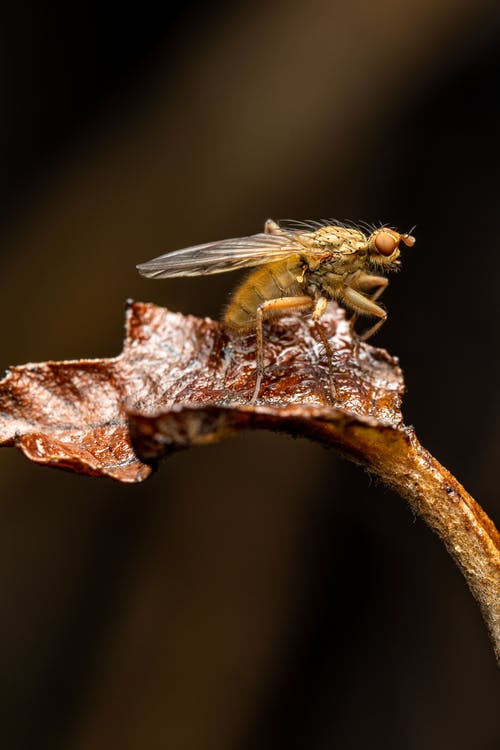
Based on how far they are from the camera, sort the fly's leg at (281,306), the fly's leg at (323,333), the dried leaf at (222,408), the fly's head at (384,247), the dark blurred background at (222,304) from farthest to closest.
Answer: the dark blurred background at (222,304), the fly's head at (384,247), the fly's leg at (281,306), the fly's leg at (323,333), the dried leaf at (222,408)

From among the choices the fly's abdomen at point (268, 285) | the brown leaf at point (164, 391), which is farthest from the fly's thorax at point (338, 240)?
the brown leaf at point (164, 391)

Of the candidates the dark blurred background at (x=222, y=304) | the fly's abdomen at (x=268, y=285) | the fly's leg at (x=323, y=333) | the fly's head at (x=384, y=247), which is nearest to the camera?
the fly's leg at (x=323, y=333)

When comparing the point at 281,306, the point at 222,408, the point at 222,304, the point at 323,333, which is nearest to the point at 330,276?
the point at 281,306

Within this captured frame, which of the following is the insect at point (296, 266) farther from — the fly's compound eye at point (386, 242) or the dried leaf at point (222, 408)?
the dried leaf at point (222, 408)

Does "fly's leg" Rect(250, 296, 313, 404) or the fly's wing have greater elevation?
the fly's wing

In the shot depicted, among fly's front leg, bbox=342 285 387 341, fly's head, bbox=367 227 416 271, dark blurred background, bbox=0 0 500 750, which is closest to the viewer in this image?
fly's front leg, bbox=342 285 387 341

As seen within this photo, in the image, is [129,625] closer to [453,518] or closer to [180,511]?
[180,511]

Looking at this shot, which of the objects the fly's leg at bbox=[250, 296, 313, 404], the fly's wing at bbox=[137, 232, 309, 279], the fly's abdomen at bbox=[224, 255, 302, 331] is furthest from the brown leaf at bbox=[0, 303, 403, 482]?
the fly's wing at bbox=[137, 232, 309, 279]

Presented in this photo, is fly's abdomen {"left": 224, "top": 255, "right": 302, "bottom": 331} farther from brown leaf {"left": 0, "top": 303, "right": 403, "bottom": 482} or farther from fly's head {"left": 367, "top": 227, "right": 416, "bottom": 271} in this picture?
brown leaf {"left": 0, "top": 303, "right": 403, "bottom": 482}
